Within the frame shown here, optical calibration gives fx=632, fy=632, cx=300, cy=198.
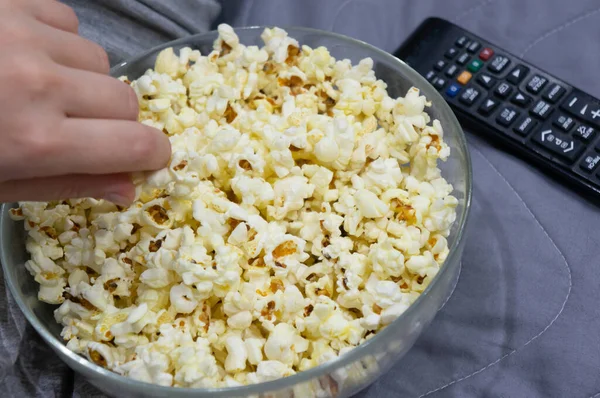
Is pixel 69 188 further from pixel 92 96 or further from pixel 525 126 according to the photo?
pixel 525 126

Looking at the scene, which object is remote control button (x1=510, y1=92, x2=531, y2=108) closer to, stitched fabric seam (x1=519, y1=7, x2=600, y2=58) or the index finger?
stitched fabric seam (x1=519, y1=7, x2=600, y2=58)

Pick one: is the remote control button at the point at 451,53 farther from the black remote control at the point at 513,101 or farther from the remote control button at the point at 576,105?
the remote control button at the point at 576,105

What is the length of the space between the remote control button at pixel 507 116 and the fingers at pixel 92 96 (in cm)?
46

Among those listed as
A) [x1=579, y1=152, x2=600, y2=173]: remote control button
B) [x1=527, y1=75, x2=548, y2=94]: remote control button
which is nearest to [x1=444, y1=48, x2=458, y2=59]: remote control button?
[x1=527, y1=75, x2=548, y2=94]: remote control button

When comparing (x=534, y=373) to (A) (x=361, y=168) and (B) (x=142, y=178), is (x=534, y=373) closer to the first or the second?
(A) (x=361, y=168)

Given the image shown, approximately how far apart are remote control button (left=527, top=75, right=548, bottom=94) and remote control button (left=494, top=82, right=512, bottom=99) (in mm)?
23

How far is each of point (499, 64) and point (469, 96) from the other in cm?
6

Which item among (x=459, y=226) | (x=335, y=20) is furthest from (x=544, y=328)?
(x=335, y=20)

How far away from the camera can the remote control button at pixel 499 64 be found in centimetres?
77

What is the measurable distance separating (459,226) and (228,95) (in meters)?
0.27

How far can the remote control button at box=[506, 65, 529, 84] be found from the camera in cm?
76

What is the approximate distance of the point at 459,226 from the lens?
547mm

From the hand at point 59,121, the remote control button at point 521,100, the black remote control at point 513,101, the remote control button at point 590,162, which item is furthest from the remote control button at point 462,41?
the hand at point 59,121

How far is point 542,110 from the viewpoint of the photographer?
2.42 feet
